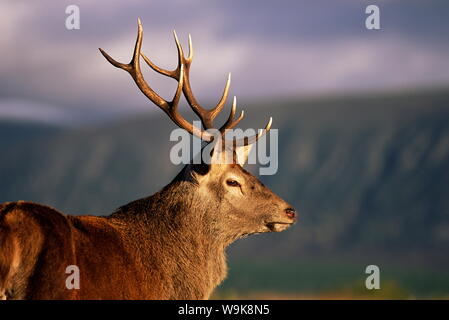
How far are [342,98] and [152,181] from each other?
1477 inches

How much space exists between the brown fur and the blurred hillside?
10108 centimetres

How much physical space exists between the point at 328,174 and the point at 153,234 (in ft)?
400

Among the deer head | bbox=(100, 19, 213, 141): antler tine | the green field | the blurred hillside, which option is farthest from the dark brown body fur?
the blurred hillside

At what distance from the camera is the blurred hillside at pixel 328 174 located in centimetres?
11788

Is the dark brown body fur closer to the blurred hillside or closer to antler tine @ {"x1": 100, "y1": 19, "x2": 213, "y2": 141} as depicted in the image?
antler tine @ {"x1": 100, "y1": 19, "x2": 213, "y2": 141}

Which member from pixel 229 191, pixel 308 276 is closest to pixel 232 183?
pixel 229 191

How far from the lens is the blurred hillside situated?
387ft

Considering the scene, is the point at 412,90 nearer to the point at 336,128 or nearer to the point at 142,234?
the point at 336,128

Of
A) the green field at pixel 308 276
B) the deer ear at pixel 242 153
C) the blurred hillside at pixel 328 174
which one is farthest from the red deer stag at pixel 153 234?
the blurred hillside at pixel 328 174

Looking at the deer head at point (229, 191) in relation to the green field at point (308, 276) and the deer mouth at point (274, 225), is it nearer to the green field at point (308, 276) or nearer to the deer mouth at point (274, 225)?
the deer mouth at point (274, 225)

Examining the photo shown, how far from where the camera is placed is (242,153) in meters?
10.5

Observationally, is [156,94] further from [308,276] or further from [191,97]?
[308,276]

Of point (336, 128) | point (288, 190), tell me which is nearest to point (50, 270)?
point (288, 190)

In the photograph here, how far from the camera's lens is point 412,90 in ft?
486
